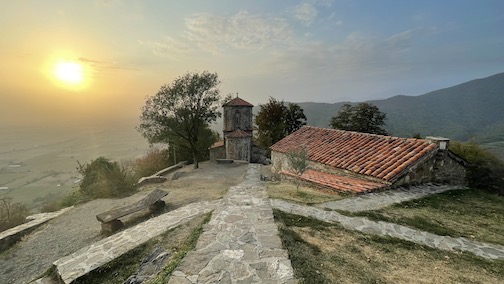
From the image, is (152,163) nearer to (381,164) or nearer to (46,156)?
(381,164)

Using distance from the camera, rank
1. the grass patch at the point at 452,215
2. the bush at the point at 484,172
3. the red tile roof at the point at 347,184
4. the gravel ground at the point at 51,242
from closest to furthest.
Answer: the grass patch at the point at 452,215
the gravel ground at the point at 51,242
the red tile roof at the point at 347,184
the bush at the point at 484,172

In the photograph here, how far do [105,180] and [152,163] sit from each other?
12846 mm

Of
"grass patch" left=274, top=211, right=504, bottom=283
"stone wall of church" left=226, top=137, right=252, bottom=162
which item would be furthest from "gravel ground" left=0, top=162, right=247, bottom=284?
"stone wall of church" left=226, top=137, right=252, bottom=162

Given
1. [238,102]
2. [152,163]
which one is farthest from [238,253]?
[238,102]

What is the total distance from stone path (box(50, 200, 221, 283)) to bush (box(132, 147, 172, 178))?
19.9m

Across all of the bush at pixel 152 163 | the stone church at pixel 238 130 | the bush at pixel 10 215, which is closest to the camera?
the bush at pixel 10 215

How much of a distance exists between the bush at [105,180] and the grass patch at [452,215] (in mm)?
14486

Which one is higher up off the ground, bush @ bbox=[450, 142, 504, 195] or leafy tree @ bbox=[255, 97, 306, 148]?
leafy tree @ bbox=[255, 97, 306, 148]

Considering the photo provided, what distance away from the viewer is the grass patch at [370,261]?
4.43m

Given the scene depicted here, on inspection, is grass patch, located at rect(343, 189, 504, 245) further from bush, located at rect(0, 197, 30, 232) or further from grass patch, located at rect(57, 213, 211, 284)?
bush, located at rect(0, 197, 30, 232)

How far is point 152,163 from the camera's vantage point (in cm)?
2872

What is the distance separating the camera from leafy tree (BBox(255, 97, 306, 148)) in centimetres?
3531

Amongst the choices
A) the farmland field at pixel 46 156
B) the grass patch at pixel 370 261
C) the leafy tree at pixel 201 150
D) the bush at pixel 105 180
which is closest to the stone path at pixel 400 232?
the grass patch at pixel 370 261

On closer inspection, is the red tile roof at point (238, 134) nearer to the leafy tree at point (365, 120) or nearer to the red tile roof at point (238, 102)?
the red tile roof at point (238, 102)
